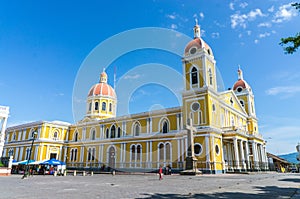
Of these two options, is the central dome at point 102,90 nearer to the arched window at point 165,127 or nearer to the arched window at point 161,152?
the arched window at point 165,127

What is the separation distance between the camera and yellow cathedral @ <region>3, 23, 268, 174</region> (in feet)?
84.0

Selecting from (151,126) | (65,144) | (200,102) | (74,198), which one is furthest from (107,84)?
(74,198)

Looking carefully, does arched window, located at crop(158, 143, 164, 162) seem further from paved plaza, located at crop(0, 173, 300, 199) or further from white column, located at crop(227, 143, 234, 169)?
paved plaza, located at crop(0, 173, 300, 199)

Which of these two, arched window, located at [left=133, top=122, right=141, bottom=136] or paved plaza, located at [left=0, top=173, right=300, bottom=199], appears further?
arched window, located at [left=133, top=122, right=141, bottom=136]

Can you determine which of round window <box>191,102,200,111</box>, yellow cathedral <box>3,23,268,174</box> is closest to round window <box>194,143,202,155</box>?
A: yellow cathedral <box>3,23,268,174</box>

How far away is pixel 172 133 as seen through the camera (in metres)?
28.1

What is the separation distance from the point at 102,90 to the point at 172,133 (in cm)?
1964

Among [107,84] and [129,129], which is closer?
[129,129]

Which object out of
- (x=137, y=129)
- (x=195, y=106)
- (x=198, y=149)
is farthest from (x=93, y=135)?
(x=198, y=149)

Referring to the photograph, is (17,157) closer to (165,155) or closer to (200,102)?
(165,155)

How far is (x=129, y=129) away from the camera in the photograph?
33688 mm

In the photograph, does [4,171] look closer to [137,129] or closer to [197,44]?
[137,129]

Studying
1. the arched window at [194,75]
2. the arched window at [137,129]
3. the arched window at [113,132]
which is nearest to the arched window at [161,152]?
the arched window at [137,129]

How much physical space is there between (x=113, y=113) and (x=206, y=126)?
22.7 metres
